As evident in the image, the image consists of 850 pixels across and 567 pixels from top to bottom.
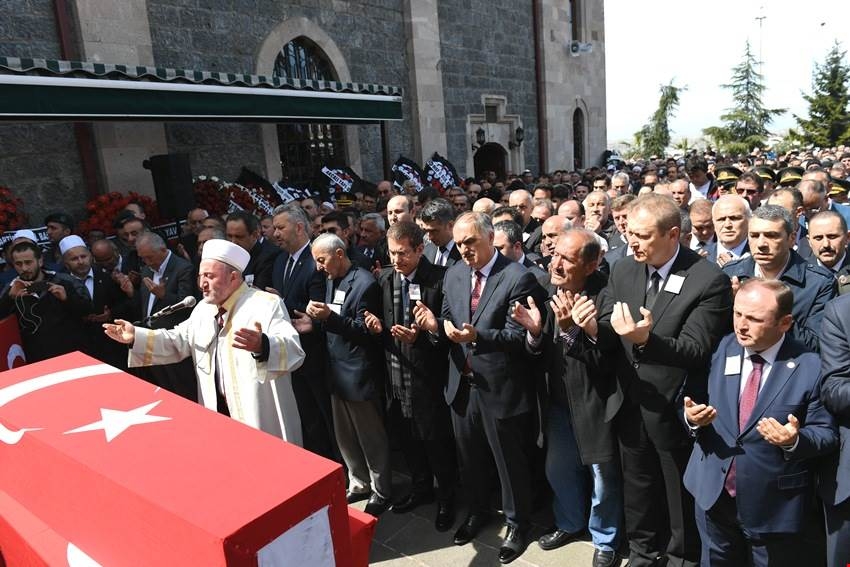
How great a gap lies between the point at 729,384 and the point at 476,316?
1.41m

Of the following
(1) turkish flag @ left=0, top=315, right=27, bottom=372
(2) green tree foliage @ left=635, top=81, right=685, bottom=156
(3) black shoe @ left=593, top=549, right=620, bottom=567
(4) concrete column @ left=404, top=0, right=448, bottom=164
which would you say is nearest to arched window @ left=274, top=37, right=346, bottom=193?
(4) concrete column @ left=404, top=0, right=448, bottom=164

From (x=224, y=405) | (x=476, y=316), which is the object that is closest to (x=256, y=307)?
(x=224, y=405)

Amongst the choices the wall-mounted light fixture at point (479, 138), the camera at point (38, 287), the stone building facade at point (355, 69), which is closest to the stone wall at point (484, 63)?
the stone building facade at point (355, 69)

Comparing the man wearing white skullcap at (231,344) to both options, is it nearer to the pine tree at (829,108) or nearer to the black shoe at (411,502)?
the black shoe at (411,502)

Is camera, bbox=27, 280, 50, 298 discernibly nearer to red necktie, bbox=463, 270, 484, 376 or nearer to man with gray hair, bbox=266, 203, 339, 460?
man with gray hair, bbox=266, 203, 339, 460

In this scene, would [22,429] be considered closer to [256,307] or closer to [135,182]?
[256,307]

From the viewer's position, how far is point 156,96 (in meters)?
6.79

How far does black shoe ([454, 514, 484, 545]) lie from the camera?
3.80 m

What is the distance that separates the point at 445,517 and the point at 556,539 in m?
0.74

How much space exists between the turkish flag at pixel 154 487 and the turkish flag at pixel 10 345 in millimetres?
2578

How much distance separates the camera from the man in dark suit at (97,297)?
5.13 meters

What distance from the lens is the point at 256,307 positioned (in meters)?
3.40

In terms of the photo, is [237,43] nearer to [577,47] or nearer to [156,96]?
[156,96]

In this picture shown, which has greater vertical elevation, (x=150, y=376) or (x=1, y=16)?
(x=1, y=16)
